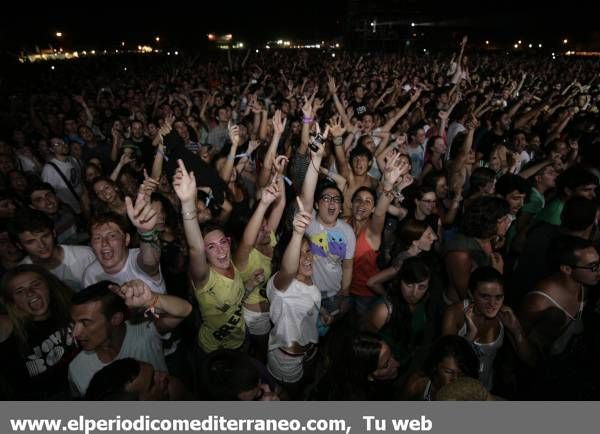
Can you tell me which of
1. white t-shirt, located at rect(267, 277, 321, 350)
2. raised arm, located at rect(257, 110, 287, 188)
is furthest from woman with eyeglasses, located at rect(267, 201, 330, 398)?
raised arm, located at rect(257, 110, 287, 188)

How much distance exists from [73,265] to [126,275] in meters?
0.61

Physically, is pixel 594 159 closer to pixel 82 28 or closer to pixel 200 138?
pixel 200 138

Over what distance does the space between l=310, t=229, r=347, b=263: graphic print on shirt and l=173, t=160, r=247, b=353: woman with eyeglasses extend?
2.12 ft

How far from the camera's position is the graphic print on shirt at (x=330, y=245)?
327cm

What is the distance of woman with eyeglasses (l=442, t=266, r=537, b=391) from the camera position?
2469 mm

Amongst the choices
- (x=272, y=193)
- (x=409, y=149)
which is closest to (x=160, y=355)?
(x=272, y=193)

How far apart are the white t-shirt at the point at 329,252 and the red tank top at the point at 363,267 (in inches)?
8.0

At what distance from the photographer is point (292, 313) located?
8.52ft

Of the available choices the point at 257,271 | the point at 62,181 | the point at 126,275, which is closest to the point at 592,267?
the point at 257,271

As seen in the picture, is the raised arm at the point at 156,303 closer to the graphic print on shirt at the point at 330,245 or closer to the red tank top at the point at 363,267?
the graphic print on shirt at the point at 330,245

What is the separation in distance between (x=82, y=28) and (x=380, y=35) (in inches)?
1000

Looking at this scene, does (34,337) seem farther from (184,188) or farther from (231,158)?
(231,158)

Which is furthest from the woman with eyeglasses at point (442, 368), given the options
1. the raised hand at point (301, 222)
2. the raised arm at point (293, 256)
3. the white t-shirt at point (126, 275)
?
the white t-shirt at point (126, 275)

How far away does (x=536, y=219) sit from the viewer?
4004mm
